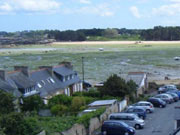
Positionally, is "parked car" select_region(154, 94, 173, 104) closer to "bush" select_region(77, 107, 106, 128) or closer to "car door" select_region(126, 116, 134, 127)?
"car door" select_region(126, 116, 134, 127)

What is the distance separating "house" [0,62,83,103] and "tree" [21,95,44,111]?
1.05 meters

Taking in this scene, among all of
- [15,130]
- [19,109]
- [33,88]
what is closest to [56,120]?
[15,130]

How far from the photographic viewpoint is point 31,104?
3088 cm

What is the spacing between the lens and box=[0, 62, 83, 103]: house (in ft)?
108

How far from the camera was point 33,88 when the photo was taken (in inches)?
1385

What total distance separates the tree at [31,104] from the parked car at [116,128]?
24.8 ft

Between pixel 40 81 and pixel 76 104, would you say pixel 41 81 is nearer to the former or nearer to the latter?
pixel 40 81

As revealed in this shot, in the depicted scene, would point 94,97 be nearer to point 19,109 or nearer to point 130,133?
point 19,109

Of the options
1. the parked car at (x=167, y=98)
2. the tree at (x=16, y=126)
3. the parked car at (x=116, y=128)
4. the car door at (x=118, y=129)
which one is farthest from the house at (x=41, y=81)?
the tree at (x=16, y=126)

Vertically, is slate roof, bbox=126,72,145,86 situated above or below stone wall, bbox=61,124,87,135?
below

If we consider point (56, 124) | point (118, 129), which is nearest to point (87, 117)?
point (118, 129)

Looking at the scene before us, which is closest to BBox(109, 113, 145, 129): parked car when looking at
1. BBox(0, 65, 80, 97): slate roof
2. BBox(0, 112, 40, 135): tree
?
BBox(0, 112, 40, 135): tree

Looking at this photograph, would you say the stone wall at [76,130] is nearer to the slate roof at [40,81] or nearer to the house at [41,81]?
the house at [41,81]

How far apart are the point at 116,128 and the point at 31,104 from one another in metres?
8.81
